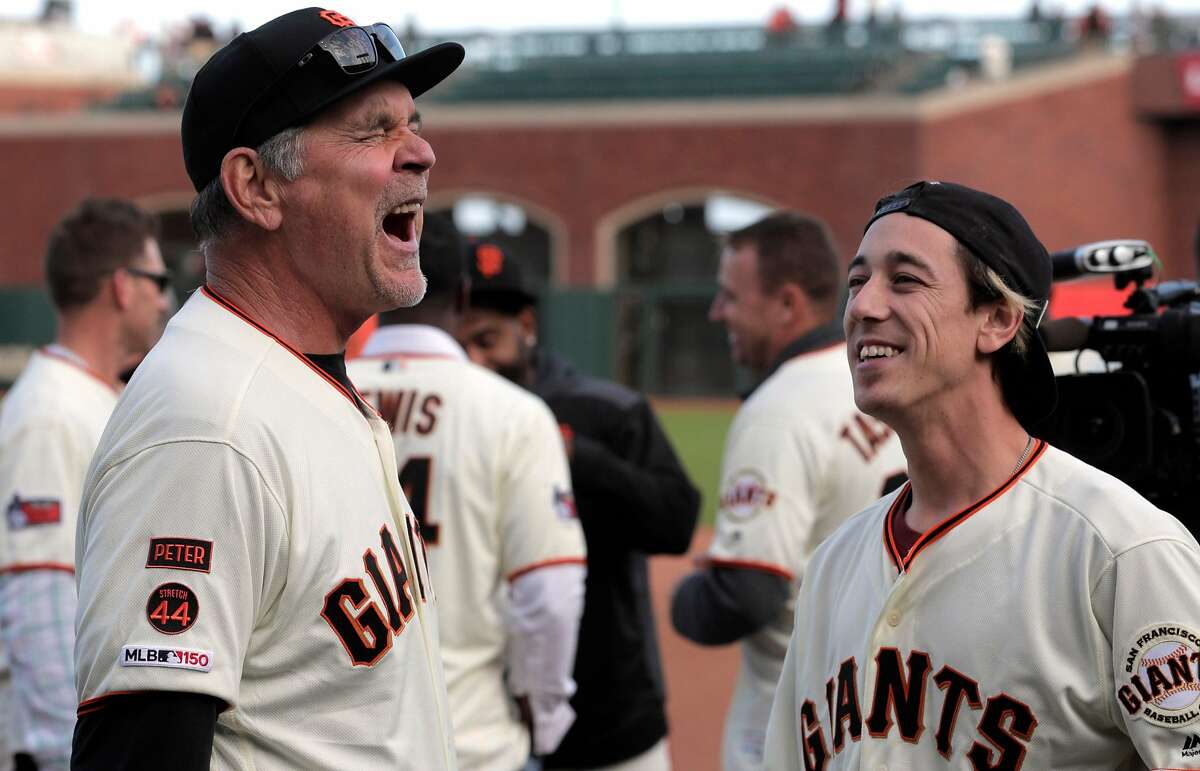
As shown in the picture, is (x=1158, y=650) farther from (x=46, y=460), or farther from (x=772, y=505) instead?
(x=46, y=460)

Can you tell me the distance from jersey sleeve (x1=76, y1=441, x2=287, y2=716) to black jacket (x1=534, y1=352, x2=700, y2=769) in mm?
2742

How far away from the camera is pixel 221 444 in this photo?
6.90ft

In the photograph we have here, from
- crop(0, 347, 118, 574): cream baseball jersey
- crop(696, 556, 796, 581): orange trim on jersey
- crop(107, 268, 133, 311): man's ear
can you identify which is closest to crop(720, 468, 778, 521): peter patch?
crop(696, 556, 796, 581): orange trim on jersey

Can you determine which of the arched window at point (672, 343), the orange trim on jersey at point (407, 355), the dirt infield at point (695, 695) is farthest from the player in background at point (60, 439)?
the arched window at point (672, 343)

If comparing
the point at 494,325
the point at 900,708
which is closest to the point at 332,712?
the point at 900,708

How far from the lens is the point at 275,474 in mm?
2146

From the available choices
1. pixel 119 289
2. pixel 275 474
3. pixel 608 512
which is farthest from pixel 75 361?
pixel 275 474

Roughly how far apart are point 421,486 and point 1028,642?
200 centimetres

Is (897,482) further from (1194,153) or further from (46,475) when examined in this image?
(1194,153)

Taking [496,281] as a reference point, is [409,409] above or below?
below

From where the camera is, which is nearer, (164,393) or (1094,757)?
(164,393)

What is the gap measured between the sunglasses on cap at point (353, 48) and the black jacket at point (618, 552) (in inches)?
99.6

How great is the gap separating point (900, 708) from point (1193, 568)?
520 millimetres

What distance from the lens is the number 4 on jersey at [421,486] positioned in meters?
3.98
